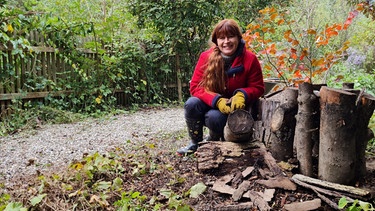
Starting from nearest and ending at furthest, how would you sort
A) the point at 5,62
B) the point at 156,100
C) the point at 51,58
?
1. the point at 5,62
2. the point at 51,58
3. the point at 156,100

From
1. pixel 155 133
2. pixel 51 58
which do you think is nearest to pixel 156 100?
pixel 51 58

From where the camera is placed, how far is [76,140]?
4.52 meters

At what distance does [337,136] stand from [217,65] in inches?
49.5

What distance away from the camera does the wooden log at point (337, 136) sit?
7.24ft

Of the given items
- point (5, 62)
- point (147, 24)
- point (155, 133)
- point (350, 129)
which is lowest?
point (155, 133)

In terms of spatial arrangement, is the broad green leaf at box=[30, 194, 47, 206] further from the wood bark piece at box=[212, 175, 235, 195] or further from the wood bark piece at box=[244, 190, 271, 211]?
the wood bark piece at box=[244, 190, 271, 211]

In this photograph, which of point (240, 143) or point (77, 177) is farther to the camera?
point (240, 143)

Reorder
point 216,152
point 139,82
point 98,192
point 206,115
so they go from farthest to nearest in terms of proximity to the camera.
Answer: point 139,82 < point 206,115 < point 216,152 < point 98,192

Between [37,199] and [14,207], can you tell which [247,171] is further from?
[14,207]

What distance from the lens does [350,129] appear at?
223 cm

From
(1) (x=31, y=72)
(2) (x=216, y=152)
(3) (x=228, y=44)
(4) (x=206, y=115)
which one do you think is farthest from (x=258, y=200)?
(1) (x=31, y=72)

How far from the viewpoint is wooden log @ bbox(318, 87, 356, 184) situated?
86.9 inches

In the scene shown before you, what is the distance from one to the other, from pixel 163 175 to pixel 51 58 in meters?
4.39

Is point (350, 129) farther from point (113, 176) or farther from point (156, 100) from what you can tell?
point (156, 100)
